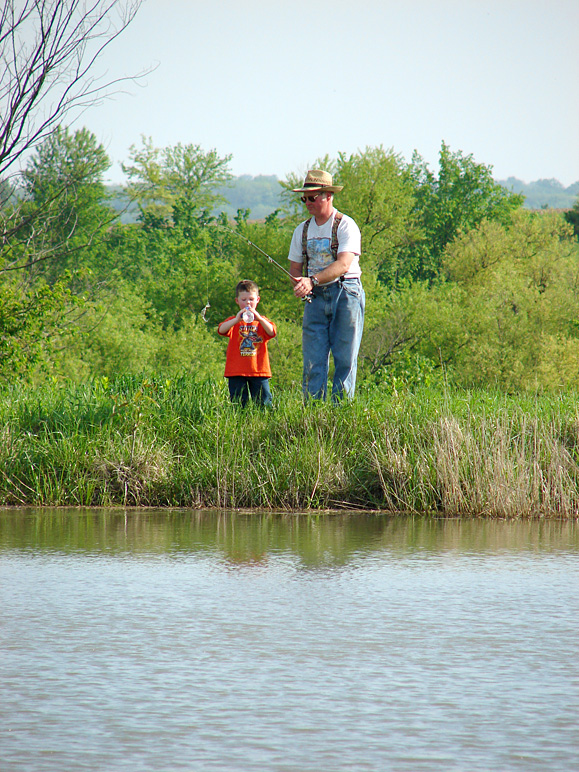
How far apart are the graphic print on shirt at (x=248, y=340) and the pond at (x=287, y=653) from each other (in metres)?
2.70

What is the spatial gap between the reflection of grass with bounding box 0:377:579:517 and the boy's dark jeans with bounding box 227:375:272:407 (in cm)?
42

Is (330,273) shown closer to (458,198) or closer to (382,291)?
→ (382,291)

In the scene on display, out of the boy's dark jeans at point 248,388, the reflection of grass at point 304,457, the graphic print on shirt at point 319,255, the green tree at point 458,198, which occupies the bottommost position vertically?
the reflection of grass at point 304,457

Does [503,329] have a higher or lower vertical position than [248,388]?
higher

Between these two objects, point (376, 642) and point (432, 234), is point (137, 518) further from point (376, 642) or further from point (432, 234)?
point (432, 234)

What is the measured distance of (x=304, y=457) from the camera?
21.5ft

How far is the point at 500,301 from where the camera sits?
43.2 m

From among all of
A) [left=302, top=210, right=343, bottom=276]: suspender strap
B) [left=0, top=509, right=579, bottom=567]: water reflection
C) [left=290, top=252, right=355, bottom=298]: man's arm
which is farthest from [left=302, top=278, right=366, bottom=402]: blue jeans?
[left=0, top=509, right=579, bottom=567]: water reflection

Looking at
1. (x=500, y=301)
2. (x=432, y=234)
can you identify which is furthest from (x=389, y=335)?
(x=432, y=234)

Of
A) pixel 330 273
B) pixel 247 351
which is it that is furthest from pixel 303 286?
pixel 247 351

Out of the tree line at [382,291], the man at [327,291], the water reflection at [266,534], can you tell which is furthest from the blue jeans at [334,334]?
the tree line at [382,291]

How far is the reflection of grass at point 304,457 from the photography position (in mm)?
6402

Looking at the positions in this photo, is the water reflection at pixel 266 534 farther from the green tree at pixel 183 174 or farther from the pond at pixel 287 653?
the green tree at pixel 183 174

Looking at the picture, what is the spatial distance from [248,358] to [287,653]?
4.84 meters
